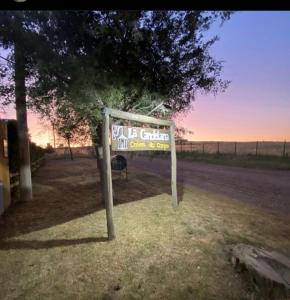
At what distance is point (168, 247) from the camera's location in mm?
5375

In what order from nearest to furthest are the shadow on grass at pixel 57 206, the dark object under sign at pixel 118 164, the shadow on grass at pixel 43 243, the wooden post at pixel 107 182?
the shadow on grass at pixel 43 243, the wooden post at pixel 107 182, the shadow on grass at pixel 57 206, the dark object under sign at pixel 118 164

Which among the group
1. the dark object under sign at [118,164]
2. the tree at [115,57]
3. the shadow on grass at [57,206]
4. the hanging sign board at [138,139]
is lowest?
the shadow on grass at [57,206]

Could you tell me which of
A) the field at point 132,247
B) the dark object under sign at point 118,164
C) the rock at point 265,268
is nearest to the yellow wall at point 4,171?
the field at point 132,247

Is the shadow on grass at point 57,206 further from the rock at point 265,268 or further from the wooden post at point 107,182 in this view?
the rock at point 265,268

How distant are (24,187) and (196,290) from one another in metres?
6.82

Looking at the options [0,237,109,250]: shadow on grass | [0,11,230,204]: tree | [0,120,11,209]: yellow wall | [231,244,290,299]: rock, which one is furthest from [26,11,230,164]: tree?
[231,244,290,299]: rock

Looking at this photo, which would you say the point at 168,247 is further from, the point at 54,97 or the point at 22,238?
the point at 54,97

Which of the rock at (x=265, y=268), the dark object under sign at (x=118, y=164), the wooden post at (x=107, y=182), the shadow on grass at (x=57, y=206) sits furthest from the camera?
the dark object under sign at (x=118, y=164)

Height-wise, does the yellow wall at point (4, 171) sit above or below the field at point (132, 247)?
above

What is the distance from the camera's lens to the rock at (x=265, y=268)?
13.1 feet

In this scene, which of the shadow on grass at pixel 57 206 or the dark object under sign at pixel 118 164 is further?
the dark object under sign at pixel 118 164

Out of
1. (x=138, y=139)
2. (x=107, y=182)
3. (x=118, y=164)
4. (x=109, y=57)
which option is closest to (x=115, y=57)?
Answer: (x=109, y=57)

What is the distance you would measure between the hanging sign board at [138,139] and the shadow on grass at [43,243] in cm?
167

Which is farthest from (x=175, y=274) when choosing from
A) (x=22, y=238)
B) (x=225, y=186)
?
(x=225, y=186)
